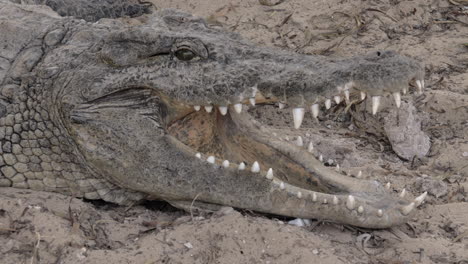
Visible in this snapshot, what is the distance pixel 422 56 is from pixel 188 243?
→ 3196 millimetres

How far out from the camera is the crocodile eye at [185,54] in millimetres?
3267

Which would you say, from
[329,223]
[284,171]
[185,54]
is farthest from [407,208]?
[185,54]

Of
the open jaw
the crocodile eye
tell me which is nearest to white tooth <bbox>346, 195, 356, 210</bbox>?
the open jaw

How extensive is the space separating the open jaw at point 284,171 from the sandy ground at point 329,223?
105 millimetres

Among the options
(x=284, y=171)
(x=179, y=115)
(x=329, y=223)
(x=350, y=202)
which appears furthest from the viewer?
(x=284, y=171)

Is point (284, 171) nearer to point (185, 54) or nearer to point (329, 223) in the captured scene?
point (329, 223)

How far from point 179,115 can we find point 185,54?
356 millimetres

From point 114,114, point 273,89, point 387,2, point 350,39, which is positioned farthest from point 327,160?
point 387,2

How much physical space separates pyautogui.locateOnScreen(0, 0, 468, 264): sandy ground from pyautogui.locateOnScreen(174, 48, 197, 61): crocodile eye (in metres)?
0.86

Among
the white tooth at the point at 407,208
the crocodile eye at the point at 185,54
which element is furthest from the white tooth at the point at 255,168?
the white tooth at the point at 407,208

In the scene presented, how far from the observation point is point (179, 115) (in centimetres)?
339

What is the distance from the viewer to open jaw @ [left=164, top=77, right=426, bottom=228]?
10.3 ft

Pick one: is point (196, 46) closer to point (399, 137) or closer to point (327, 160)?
point (327, 160)

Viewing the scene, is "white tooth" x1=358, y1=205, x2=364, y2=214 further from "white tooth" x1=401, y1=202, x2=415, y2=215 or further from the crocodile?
"white tooth" x1=401, y1=202, x2=415, y2=215
